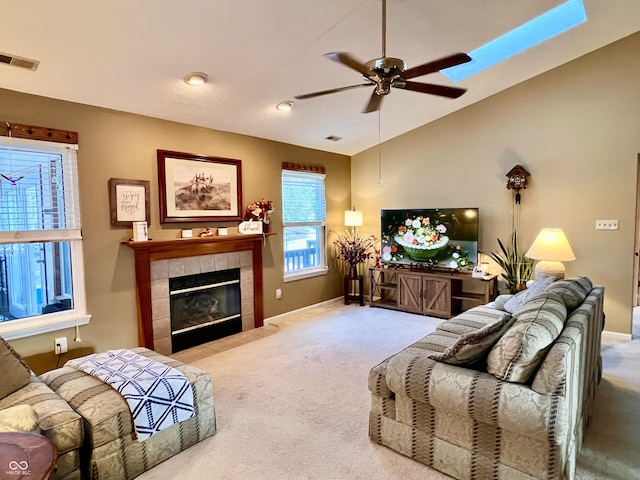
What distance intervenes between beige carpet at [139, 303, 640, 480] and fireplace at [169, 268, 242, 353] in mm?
478

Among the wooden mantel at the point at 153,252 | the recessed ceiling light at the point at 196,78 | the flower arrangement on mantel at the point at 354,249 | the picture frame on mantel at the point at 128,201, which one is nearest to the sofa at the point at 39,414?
the wooden mantel at the point at 153,252

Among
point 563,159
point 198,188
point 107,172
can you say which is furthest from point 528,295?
point 107,172

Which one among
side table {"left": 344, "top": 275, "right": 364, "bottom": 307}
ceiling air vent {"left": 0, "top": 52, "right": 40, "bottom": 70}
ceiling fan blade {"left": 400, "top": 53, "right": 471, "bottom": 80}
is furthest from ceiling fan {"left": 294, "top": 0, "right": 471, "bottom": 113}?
side table {"left": 344, "top": 275, "right": 364, "bottom": 307}

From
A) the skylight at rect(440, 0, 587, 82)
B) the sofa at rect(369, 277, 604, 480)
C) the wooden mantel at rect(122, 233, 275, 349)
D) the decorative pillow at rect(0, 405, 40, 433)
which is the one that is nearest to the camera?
the decorative pillow at rect(0, 405, 40, 433)

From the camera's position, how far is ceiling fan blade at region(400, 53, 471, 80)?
2.19m

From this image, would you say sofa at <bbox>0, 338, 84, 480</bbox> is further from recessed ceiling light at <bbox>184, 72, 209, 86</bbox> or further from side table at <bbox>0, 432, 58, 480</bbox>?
recessed ceiling light at <bbox>184, 72, 209, 86</bbox>

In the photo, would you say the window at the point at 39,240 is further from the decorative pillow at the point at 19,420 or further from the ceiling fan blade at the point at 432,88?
the ceiling fan blade at the point at 432,88

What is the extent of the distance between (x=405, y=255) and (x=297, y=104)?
8.74ft

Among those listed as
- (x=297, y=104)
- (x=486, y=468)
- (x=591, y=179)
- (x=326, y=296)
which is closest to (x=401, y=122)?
(x=297, y=104)

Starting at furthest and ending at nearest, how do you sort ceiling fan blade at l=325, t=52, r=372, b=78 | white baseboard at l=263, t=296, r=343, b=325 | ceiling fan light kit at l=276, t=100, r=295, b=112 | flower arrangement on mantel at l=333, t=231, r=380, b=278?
flower arrangement on mantel at l=333, t=231, r=380, b=278 → white baseboard at l=263, t=296, r=343, b=325 → ceiling fan light kit at l=276, t=100, r=295, b=112 → ceiling fan blade at l=325, t=52, r=372, b=78

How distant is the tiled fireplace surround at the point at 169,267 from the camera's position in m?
3.69

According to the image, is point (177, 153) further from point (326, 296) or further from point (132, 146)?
point (326, 296)

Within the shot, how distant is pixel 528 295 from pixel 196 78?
3.41m

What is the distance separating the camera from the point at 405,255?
17.8 feet
